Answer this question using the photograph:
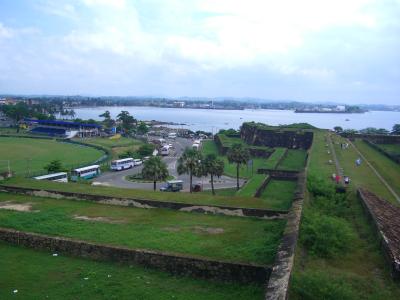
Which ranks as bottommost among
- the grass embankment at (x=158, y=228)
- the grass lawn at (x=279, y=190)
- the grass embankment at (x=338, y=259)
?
the grass lawn at (x=279, y=190)

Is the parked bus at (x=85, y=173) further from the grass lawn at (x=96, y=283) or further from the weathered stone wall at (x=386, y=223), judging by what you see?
the weathered stone wall at (x=386, y=223)

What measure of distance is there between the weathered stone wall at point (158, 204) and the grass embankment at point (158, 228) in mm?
364

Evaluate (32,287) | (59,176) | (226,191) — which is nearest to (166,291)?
(32,287)

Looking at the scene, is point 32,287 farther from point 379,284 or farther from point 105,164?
point 105,164

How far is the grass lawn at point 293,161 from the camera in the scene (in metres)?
35.4

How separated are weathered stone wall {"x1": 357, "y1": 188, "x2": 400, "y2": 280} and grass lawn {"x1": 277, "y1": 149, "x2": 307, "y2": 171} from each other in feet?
49.6

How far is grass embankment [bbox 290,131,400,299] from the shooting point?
898 centimetres

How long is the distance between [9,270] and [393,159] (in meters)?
31.6

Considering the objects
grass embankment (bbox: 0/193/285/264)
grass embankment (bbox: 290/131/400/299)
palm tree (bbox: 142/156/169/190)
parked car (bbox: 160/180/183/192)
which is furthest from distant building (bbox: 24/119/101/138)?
grass embankment (bbox: 290/131/400/299)

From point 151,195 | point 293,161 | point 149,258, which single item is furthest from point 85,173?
point 149,258

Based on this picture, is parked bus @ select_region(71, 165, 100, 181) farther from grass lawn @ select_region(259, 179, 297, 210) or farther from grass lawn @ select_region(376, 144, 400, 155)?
grass lawn @ select_region(376, 144, 400, 155)

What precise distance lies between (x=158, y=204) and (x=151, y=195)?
5.26 ft

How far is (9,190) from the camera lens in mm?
21578

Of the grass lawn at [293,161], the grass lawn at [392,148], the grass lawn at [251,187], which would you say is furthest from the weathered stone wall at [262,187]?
the grass lawn at [392,148]
